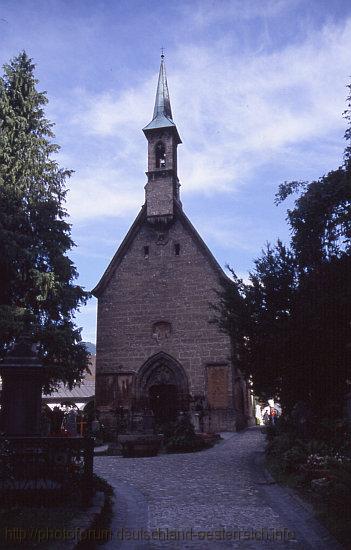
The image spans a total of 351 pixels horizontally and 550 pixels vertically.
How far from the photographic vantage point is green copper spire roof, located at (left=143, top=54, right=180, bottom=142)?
3111 cm

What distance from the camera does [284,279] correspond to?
51.2 ft

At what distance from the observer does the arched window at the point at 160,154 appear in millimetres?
30656

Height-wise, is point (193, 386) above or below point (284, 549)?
above

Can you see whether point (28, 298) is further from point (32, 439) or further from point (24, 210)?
A: point (32, 439)

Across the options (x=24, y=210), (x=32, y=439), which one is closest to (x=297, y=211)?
(x=24, y=210)

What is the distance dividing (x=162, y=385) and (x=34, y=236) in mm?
10607

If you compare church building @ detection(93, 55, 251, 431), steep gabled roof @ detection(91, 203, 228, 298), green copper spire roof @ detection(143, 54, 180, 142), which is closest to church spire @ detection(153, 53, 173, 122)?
green copper spire roof @ detection(143, 54, 180, 142)

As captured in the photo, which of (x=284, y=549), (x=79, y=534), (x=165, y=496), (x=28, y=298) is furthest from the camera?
(x=28, y=298)

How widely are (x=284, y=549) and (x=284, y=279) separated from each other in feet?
33.6

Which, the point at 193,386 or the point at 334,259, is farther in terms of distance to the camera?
the point at 193,386

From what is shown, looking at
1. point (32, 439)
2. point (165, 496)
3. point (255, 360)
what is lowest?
point (165, 496)

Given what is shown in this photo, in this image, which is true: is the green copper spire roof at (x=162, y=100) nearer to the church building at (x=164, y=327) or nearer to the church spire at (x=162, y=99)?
the church spire at (x=162, y=99)

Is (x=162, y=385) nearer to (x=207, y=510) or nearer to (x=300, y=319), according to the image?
(x=300, y=319)

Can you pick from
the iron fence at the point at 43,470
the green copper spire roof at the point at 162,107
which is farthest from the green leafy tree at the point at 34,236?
the iron fence at the point at 43,470
